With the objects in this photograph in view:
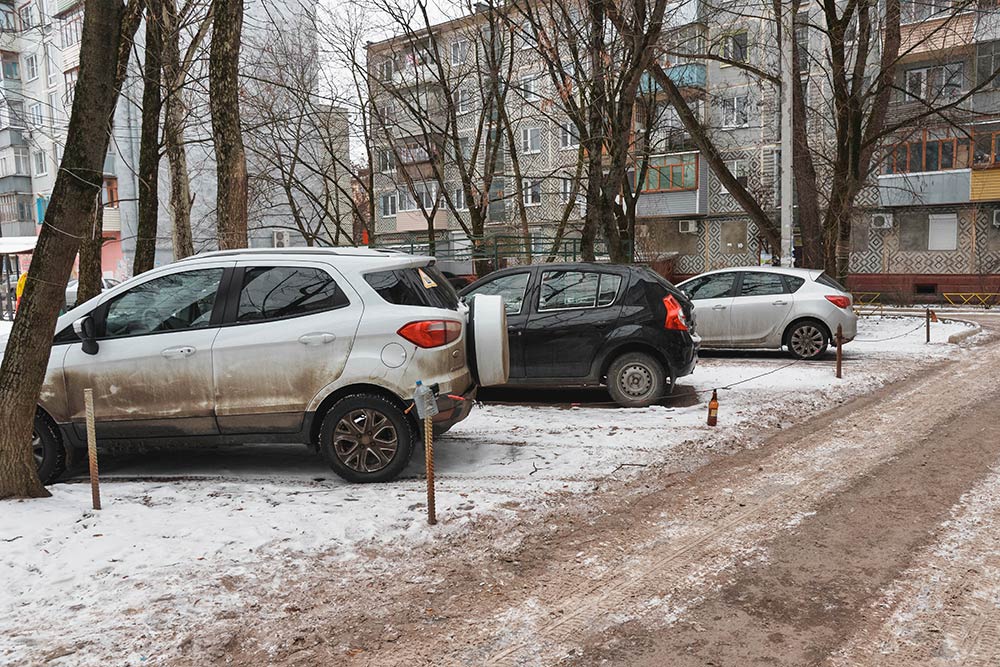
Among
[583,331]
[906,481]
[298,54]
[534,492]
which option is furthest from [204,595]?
[298,54]

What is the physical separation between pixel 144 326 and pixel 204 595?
9.41 ft

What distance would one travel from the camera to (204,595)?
4.18 meters

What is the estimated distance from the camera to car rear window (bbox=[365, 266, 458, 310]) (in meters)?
6.20

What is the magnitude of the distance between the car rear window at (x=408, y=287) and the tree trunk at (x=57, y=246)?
2073 mm

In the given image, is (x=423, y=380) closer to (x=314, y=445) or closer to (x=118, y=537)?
(x=314, y=445)

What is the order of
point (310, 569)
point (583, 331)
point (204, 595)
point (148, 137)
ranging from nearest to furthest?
point (204, 595), point (310, 569), point (583, 331), point (148, 137)

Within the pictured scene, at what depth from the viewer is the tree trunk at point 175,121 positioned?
41.5 feet

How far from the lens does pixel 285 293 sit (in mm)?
6273

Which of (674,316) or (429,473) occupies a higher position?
(674,316)

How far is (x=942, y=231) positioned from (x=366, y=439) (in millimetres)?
A: 34459

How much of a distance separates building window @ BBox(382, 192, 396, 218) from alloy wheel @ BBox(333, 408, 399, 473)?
141 feet

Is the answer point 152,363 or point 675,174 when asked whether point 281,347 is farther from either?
point 675,174

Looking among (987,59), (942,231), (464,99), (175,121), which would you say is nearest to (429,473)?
(175,121)

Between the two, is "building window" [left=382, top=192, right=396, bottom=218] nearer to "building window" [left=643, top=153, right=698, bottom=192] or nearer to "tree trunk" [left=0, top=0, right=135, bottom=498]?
"building window" [left=643, top=153, right=698, bottom=192]
